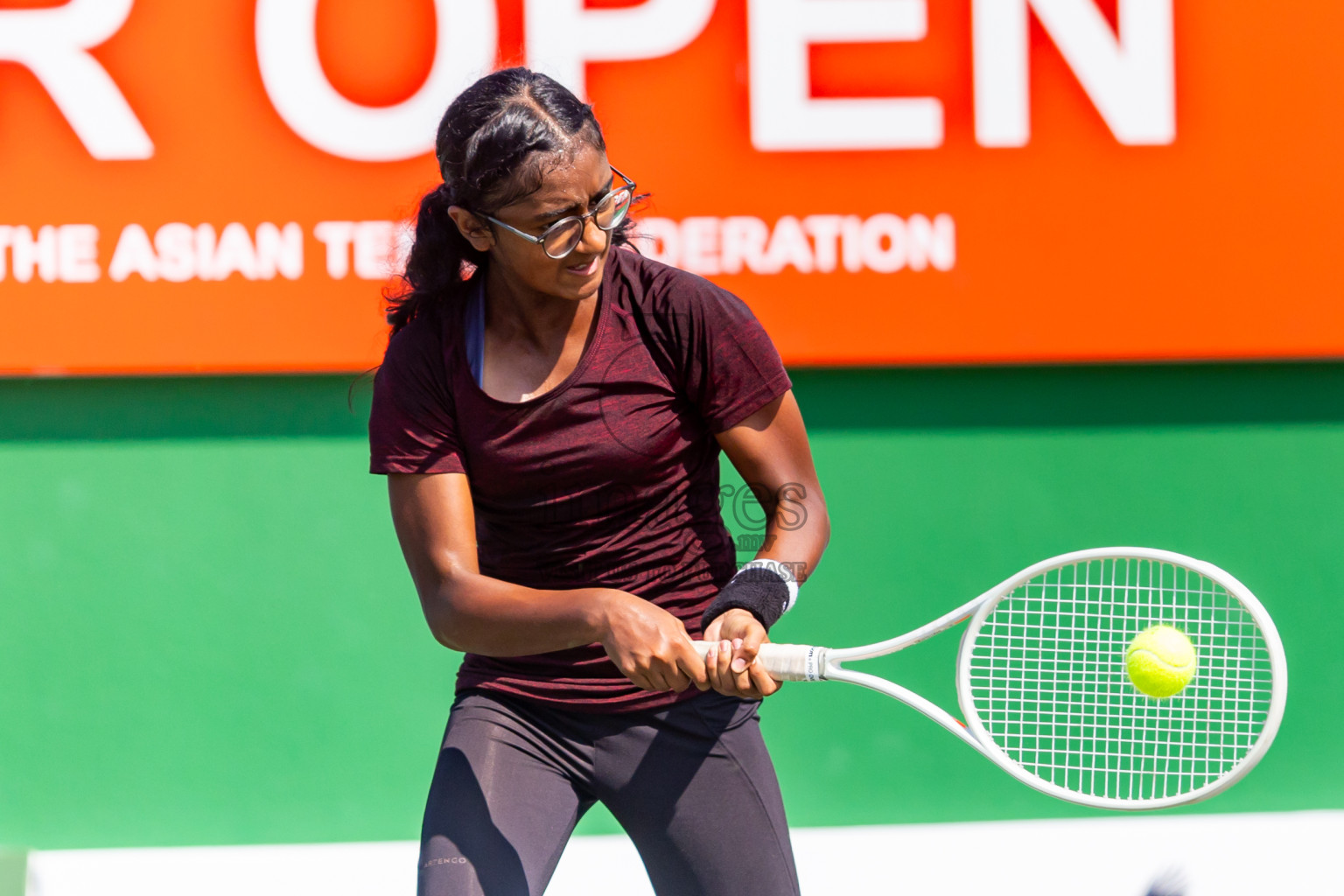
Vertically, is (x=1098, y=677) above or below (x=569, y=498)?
below

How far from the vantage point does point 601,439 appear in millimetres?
1671

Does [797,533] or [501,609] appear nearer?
[501,609]

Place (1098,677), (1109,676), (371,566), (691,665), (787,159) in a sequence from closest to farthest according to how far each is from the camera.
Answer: (691,665), (1109,676), (1098,677), (787,159), (371,566)

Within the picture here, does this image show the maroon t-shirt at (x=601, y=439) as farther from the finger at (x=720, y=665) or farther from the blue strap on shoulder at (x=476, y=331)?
the finger at (x=720, y=665)

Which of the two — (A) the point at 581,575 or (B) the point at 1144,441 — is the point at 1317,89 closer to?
(B) the point at 1144,441

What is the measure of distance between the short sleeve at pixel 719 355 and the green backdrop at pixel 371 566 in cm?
120

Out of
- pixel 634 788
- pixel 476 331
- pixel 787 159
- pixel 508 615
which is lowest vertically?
pixel 634 788

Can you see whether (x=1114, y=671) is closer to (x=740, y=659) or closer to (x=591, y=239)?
(x=740, y=659)

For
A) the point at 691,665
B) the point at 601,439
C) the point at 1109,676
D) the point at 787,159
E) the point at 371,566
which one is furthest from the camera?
the point at 371,566

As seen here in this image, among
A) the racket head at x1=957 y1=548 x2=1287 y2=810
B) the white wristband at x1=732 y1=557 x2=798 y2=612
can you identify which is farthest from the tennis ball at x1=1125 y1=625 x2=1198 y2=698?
the white wristband at x1=732 y1=557 x2=798 y2=612

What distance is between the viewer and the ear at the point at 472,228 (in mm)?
1680

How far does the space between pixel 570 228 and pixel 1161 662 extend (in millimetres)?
1072

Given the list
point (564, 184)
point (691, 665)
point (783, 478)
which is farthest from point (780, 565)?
point (564, 184)

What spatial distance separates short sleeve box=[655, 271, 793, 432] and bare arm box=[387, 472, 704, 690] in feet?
1.01
